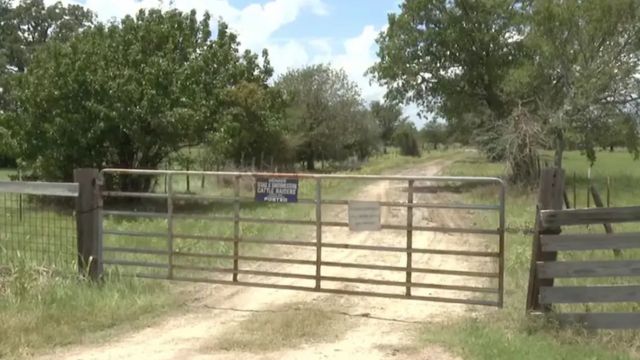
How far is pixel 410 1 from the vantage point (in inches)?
1346

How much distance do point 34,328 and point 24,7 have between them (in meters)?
63.6

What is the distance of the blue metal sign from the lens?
9430 mm

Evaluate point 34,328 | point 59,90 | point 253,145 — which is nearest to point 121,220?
point 59,90

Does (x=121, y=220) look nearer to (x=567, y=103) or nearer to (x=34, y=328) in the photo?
(x=34, y=328)

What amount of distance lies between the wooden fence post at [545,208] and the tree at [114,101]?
15359 mm

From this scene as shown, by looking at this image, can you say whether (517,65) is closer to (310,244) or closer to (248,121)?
(248,121)

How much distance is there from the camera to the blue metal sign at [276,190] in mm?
9430

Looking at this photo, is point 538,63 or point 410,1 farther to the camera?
point 410,1

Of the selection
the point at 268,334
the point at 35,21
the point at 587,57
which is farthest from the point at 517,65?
the point at 35,21

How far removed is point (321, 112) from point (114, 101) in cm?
2999

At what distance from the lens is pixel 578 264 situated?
7.64m

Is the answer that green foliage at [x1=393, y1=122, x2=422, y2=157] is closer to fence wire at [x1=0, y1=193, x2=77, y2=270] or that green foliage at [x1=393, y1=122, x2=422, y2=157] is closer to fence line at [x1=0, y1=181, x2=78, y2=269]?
fence wire at [x1=0, y1=193, x2=77, y2=270]

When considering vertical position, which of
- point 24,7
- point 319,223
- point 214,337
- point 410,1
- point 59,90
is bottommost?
point 214,337

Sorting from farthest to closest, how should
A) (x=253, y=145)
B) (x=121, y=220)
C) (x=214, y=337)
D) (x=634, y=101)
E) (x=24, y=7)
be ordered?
(x=24, y=7), (x=253, y=145), (x=634, y=101), (x=121, y=220), (x=214, y=337)
